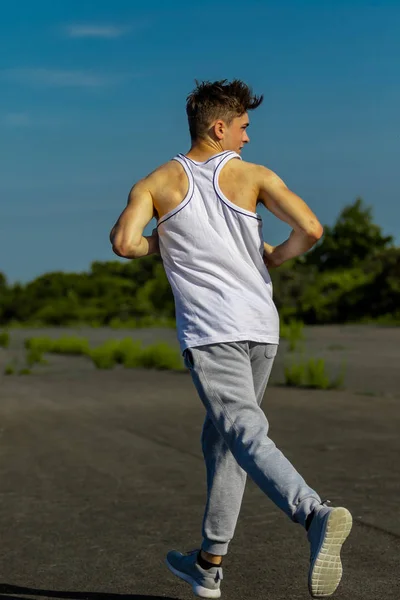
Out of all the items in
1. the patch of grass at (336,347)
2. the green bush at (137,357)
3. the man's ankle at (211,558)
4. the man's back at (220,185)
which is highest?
the man's back at (220,185)

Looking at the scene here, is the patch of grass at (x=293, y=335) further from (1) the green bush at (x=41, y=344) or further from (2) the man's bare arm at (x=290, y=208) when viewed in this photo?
(2) the man's bare arm at (x=290, y=208)

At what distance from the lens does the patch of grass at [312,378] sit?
50.2ft

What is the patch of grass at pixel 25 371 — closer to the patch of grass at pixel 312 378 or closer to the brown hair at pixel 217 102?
the patch of grass at pixel 312 378

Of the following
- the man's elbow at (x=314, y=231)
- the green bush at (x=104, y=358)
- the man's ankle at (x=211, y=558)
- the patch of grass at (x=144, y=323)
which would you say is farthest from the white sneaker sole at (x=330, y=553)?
the patch of grass at (x=144, y=323)

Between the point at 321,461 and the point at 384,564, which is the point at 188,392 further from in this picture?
the point at 384,564

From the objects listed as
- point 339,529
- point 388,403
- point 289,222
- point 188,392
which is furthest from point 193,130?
point 188,392

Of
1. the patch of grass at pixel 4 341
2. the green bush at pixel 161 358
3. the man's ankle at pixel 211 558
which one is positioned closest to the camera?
the man's ankle at pixel 211 558

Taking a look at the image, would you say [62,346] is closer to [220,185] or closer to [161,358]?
[161,358]

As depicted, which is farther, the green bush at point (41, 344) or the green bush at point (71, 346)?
the green bush at point (41, 344)

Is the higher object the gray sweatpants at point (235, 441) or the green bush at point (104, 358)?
the gray sweatpants at point (235, 441)

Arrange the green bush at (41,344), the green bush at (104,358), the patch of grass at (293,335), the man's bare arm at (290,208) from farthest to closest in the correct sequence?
the green bush at (41,344) → the patch of grass at (293,335) → the green bush at (104,358) → the man's bare arm at (290,208)

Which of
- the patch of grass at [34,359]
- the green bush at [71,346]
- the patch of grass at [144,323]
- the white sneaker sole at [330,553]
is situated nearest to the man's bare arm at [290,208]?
the white sneaker sole at [330,553]

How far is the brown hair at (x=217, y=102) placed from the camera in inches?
167

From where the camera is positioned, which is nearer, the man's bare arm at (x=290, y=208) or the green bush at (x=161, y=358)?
the man's bare arm at (x=290, y=208)
